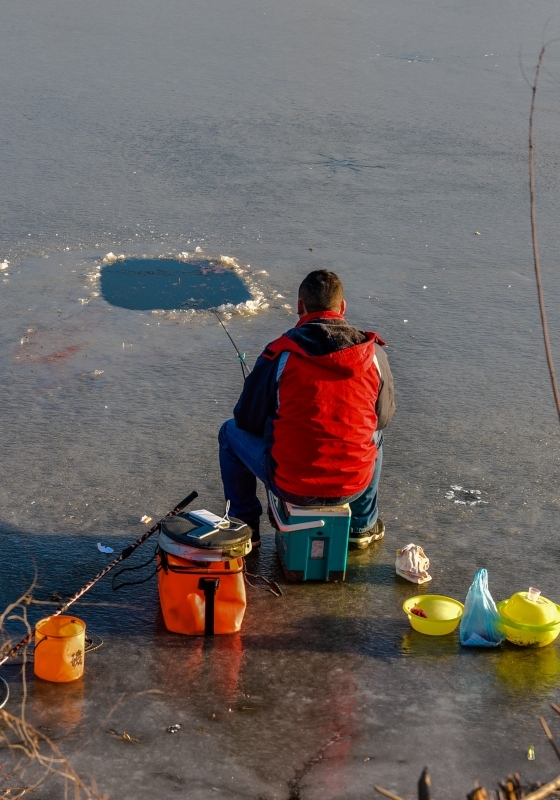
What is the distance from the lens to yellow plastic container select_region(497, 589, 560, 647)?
3549 mm

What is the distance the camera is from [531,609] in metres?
3.56

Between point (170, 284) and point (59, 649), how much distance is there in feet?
12.4

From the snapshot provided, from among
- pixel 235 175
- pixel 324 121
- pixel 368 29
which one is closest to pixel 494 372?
pixel 235 175

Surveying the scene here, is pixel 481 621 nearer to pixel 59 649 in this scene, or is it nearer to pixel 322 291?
pixel 322 291

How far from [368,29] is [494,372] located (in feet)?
29.1

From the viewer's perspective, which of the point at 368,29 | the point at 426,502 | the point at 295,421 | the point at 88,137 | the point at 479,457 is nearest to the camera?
the point at 295,421

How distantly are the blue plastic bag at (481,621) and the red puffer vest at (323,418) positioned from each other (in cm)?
61

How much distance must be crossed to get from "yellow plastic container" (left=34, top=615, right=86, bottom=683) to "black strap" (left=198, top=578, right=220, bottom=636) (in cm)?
45

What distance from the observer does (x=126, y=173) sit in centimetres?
859

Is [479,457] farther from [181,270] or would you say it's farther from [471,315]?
[181,270]

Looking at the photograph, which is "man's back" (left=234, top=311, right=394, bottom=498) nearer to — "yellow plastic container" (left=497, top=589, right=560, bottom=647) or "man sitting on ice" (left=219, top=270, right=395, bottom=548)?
"man sitting on ice" (left=219, top=270, right=395, bottom=548)

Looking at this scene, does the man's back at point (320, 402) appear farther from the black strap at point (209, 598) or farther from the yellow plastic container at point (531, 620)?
the yellow plastic container at point (531, 620)

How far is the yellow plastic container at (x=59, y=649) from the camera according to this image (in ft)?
10.6

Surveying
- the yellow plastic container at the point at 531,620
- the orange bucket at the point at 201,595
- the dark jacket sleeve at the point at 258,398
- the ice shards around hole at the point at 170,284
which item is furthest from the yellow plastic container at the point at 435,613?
the ice shards around hole at the point at 170,284
